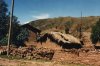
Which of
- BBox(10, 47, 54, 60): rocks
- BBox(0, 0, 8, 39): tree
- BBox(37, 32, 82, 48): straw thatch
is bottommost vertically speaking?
BBox(10, 47, 54, 60): rocks

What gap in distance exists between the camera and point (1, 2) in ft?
208

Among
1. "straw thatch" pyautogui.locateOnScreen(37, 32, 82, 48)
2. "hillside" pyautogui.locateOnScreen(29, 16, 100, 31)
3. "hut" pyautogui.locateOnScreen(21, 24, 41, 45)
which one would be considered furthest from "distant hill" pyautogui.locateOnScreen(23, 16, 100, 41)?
"straw thatch" pyautogui.locateOnScreen(37, 32, 82, 48)

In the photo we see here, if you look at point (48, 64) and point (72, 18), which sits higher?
point (72, 18)

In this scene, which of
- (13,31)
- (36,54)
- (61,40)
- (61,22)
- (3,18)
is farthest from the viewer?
(61,22)

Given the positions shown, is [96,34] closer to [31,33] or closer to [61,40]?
[31,33]

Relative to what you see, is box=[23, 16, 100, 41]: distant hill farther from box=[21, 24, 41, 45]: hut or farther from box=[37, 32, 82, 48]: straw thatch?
box=[37, 32, 82, 48]: straw thatch

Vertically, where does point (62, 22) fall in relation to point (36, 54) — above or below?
above

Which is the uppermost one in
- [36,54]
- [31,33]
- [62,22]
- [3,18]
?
[62,22]

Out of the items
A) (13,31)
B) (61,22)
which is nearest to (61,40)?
(13,31)

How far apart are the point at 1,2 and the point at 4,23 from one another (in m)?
6.88

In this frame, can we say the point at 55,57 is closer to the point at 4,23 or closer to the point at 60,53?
the point at 60,53

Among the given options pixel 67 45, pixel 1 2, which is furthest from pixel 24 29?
pixel 67 45

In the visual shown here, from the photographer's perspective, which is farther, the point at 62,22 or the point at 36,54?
the point at 62,22

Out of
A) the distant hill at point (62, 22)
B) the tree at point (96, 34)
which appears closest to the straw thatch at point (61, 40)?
the tree at point (96, 34)
